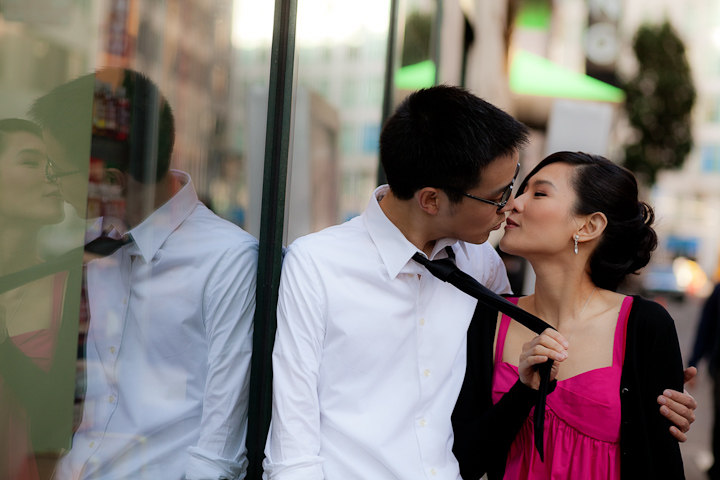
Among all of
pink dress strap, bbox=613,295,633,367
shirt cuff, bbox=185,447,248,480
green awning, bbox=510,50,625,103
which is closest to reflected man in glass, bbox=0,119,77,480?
shirt cuff, bbox=185,447,248,480

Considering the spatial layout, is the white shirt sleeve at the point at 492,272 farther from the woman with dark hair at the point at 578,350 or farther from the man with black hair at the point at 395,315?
the man with black hair at the point at 395,315

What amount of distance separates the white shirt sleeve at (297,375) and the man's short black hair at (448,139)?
41 cm

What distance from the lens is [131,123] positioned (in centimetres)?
145

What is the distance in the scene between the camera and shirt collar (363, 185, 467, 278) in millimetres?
1928

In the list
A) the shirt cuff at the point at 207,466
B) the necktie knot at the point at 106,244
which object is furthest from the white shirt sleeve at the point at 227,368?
the necktie knot at the point at 106,244

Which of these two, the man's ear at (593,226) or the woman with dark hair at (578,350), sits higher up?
the man's ear at (593,226)

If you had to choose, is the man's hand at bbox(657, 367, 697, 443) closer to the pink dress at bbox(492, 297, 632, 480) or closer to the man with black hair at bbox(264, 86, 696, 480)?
the pink dress at bbox(492, 297, 632, 480)

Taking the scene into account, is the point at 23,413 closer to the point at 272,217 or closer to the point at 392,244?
the point at 272,217

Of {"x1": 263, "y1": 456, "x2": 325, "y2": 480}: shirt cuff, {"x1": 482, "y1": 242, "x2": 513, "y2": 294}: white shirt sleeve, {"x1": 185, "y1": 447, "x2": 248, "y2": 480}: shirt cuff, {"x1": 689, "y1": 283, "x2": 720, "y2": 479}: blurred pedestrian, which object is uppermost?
{"x1": 482, "y1": 242, "x2": 513, "y2": 294}: white shirt sleeve

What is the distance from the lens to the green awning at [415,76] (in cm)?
427

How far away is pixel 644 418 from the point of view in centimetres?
186

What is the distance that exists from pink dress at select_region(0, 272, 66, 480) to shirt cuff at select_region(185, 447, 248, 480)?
0.53 m

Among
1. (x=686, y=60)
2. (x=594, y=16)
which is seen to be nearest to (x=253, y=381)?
(x=594, y=16)

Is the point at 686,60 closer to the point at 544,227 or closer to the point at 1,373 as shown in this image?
the point at 544,227
